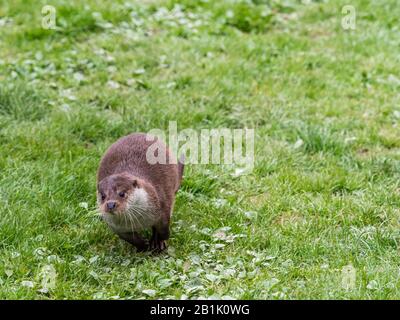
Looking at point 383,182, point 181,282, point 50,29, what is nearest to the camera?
point 181,282

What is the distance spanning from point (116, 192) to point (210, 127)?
2.36 metres

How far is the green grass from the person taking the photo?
15.9 ft

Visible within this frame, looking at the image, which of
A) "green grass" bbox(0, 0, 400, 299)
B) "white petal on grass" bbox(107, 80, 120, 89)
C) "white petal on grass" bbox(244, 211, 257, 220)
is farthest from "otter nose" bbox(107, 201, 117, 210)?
"white petal on grass" bbox(107, 80, 120, 89)

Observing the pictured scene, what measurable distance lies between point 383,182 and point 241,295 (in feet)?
6.74

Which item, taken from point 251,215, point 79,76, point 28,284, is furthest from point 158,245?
point 79,76

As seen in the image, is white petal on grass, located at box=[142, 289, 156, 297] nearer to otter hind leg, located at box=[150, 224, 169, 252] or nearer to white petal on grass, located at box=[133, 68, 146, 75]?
otter hind leg, located at box=[150, 224, 169, 252]

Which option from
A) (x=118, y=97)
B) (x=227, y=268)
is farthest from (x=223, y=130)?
(x=227, y=268)

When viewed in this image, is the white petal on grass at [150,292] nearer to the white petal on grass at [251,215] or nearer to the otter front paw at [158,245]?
the otter front paw at [158,245]

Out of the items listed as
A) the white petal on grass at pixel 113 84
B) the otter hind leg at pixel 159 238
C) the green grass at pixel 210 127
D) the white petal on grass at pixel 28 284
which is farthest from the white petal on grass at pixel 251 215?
the white petal on grass at pixel 113 84

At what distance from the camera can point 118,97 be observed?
744 cm

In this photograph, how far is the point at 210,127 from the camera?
23.1 feet

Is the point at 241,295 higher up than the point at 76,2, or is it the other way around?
the point at 76,2

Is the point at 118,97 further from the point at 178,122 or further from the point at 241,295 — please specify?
the point at 241,295
